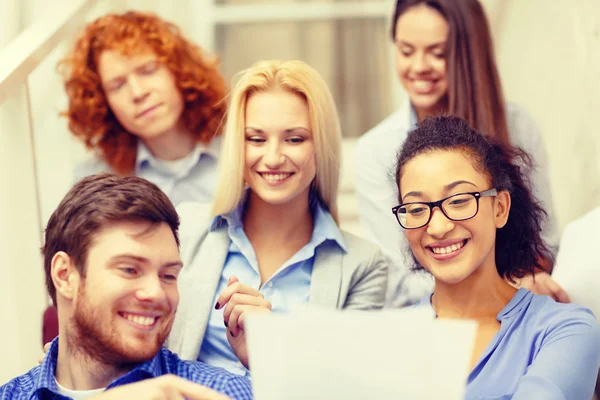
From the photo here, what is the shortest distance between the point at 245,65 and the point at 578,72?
4.58ft

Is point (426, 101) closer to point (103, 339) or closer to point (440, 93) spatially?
point (440, 93)

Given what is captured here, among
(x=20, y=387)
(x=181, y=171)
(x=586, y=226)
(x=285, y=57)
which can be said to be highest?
(x=285, y=57)

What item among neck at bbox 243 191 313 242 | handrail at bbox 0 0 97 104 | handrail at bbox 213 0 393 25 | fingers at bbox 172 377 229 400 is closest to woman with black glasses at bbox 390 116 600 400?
neck at bbox 243 191 313 242

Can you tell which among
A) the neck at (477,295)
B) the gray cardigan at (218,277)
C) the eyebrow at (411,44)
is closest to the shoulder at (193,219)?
the gray cardigan at (218,277)

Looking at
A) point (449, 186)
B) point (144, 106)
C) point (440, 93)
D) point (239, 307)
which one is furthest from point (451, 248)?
point (144, 106)

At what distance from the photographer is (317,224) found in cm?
204

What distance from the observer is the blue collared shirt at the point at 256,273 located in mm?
1925

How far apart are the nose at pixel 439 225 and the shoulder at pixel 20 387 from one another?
2.44 feet

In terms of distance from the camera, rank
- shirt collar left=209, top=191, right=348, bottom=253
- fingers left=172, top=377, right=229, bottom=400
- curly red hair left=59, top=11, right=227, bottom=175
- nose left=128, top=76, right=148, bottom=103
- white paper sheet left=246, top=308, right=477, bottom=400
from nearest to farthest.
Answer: white paper sheet left=246, top=308, right=477, bottom=400
fingers left=172, top=377, right=229, bottom=400
shirt collar left=209, top=191, right=348, bottom=253
nose left=128, top=76, right=148, bottom=103
curly red hair left=59, top=11, right=227, bottom=175

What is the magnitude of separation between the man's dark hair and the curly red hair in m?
1.12

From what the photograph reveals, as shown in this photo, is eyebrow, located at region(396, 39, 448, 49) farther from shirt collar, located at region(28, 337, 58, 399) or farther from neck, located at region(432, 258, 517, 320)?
shirt collar, located at region(28, 337, 58, 399)

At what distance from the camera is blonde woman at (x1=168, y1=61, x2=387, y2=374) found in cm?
192

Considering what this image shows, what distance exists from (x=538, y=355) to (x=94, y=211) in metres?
0.80

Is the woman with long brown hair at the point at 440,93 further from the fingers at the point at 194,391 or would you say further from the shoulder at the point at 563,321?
the fingers at the point at 194,391
